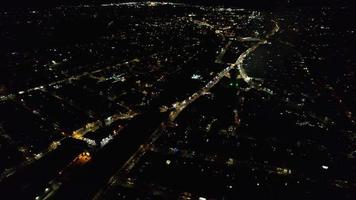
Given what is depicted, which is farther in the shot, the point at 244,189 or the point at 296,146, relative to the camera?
the point at 296,146

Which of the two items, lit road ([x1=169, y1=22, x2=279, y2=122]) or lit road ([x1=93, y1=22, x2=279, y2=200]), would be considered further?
lit road ([x1=169, y1=22, x2=279, y2=122])

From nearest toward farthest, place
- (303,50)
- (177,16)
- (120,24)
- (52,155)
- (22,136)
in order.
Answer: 1. (52,155)
2. (22,136)
3. (303,50)
4. (120,24)
5. (177,16)

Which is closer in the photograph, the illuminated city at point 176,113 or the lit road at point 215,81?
the illuminated city at point 176,113

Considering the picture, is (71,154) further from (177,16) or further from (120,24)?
(177,16)

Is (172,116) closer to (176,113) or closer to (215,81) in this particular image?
(176,113)

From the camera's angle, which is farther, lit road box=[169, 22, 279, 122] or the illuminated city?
lit road box=[169, 22, 279, 122]

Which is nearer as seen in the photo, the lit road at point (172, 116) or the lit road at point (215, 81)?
the lit road at point (172, 116)

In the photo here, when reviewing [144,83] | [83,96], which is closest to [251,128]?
[144,83]

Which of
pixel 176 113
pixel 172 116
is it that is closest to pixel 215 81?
pixel 176 113
